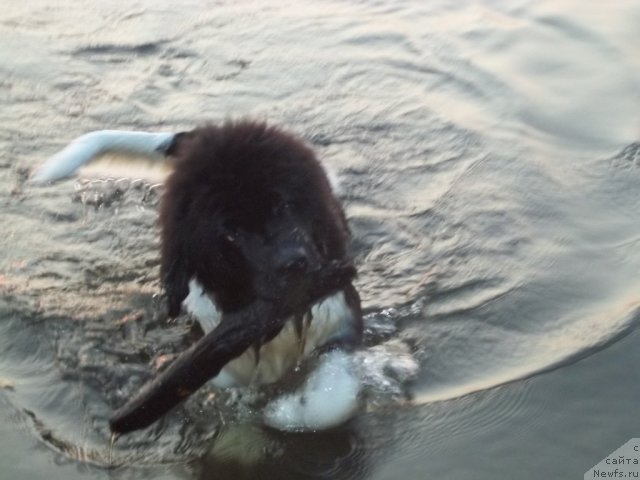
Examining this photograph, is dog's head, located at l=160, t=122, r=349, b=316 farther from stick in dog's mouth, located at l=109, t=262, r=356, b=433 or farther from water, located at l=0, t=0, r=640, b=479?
water, located at l=0, t=0, r=640, b=479

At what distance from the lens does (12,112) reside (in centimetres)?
653

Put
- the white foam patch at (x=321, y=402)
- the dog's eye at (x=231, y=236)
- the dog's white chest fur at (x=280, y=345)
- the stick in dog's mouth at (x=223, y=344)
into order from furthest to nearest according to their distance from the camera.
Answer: the dog's white chest fur at (x=280, y=345) < the white foam patch at (x=321, y=402) < the dog's eye at (x=231, y=236) < the stick in dog's mouth at (x=223, y=344)

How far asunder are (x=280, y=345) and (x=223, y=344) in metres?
0.69

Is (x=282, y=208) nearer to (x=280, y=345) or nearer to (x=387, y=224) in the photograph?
(x=280, y=345)

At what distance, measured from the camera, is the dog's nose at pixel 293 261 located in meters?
3.56

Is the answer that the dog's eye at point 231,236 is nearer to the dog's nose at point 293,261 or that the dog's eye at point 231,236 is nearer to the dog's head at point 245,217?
the dog's head at point 245,217

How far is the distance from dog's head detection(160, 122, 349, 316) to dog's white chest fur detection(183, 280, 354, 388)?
23 cm

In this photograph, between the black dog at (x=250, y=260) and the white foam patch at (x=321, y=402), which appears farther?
the white foam patch at (x=321, y=402)

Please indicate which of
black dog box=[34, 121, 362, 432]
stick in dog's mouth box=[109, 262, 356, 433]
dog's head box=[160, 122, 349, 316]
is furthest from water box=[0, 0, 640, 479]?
dog's head box=[160, 122, 349, 316]

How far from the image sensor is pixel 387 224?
17.8ft

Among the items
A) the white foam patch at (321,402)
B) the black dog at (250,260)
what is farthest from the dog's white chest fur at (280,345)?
the white foam patch at (321,402)

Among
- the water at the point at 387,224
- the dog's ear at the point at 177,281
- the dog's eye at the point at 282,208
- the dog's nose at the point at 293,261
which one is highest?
the dog's eye at the point at 282,208

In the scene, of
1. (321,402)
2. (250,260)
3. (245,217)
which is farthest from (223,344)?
(321,402)

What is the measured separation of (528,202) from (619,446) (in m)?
1.91
